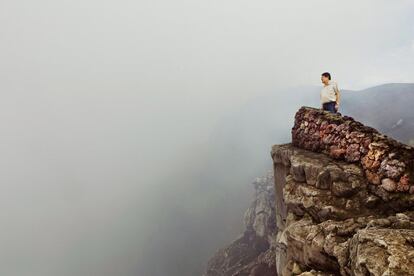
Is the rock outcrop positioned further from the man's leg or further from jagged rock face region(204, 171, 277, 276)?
jagged rock face region(204, 171, 277, 276)

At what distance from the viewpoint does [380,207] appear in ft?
54.5

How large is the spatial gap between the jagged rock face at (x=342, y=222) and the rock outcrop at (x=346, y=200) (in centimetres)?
3

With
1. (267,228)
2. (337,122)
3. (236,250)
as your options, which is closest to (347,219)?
(337,122)

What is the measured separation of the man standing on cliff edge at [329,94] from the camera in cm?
2394

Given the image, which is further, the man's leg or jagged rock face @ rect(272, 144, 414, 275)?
the man's leg

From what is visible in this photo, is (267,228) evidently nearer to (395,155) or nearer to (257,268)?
(257,268)

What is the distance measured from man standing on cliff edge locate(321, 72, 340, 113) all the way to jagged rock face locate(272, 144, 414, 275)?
407 cm

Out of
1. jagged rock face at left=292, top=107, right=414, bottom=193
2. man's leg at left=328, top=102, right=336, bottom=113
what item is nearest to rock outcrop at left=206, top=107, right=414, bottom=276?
jagged rock face at left=292, top=107, right=414, bottom=193

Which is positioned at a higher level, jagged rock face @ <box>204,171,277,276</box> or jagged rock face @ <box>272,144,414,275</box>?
jagged rock face @ <box>272,144,414,275</box>

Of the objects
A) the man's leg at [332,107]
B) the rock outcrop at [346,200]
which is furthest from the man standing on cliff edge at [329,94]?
the rock outcrop at [346,200]

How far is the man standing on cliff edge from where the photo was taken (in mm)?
23938

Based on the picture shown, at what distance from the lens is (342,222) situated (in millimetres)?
16297

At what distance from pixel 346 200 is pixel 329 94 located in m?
9.01

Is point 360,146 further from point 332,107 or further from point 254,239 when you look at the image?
point 254,239
